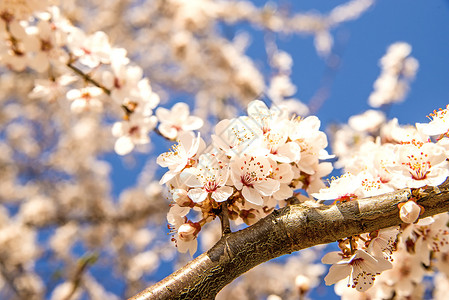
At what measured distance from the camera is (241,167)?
88 cm

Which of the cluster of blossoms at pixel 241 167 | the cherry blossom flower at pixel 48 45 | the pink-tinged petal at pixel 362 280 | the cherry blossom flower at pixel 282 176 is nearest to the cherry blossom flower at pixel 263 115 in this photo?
the cluster of blossoms at pixel 241 167

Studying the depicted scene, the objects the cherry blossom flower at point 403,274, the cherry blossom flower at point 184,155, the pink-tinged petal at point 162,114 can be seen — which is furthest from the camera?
the pink-tinged petal at point 162,114

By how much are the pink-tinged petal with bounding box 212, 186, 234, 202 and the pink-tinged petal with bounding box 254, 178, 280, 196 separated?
66 mm

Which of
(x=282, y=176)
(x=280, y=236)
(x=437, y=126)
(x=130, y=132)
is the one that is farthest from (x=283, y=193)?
(x=130, y=132)

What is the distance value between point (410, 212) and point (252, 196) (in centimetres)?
34

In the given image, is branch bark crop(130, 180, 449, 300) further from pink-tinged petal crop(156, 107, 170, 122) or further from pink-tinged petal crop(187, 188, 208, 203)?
pink-tinged petal crop(156, 107, 170, 122)

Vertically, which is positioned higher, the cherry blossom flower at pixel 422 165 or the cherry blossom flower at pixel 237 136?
the cherry blossom flower at pixel 422 165

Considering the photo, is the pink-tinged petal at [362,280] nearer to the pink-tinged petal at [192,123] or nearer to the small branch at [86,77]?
the pink-tinged petal at [192,123]

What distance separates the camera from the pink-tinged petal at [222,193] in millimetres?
843

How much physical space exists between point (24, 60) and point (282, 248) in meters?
1.37

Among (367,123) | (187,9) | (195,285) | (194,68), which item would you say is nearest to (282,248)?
(195,285)

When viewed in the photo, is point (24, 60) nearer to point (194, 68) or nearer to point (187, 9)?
point (187, 9)

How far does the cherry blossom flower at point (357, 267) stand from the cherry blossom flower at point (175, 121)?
74cm

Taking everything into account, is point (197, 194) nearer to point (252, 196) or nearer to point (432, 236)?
point (252, 196)
